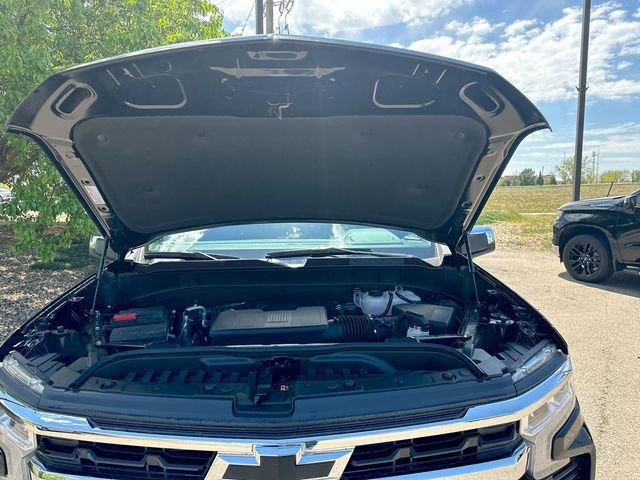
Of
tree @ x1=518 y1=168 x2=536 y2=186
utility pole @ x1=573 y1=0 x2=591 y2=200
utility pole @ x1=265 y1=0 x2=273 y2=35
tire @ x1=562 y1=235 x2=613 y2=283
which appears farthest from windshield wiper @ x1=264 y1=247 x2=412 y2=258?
tree @ x1=518 y1=168 x2=536 y2=186

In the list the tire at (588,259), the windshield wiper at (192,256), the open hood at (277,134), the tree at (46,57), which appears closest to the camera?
the open hood at (277,134)

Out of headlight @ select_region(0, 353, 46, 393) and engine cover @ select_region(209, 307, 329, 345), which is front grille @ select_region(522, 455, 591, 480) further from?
headlight @ select_region(0, 353, 46, 393)

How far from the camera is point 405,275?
2.92 meters

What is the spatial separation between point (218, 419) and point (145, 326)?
3.43ft

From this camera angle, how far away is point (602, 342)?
4805 mm

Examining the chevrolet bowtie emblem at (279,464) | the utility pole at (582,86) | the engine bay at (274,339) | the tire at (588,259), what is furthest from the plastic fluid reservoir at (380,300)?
the utility pole at (582,86)

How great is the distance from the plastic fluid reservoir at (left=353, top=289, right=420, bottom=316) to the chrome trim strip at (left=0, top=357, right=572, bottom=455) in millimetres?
1122

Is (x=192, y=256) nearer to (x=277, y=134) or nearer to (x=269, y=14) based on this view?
(x=277, y=134)

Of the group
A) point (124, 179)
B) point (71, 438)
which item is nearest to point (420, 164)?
point (124, 179)

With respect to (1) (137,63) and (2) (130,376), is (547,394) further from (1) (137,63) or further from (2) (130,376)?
(1) (137,63)

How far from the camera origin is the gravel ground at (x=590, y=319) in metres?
3.14

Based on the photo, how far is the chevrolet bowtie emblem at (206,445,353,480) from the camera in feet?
4.63

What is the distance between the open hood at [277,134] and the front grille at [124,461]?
1.31 metres

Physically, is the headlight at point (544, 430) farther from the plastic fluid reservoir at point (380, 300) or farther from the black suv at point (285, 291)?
the plastic fluid reservoir at point (380, 300)
